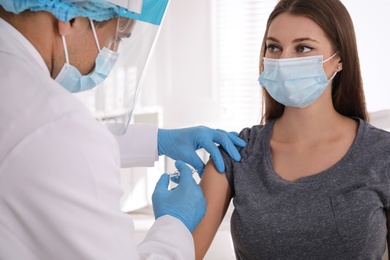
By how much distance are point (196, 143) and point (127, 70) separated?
22.8 inches

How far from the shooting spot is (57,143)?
1.01 metres

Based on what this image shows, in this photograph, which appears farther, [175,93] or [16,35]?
[175,93]

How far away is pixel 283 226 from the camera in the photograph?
1567 mm

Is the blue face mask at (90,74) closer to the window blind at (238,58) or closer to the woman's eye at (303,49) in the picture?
the woman's eye at (303,49)

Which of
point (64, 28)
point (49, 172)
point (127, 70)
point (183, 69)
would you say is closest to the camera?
point (49, 172)

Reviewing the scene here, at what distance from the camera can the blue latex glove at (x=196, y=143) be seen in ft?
5.76

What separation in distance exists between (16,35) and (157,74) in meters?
4.21

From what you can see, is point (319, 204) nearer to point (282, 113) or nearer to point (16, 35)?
point (282, 113)

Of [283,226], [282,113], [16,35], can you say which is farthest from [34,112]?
[282,113]

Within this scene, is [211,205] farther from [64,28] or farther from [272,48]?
[64,28]

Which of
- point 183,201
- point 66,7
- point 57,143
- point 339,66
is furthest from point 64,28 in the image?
point 339,66

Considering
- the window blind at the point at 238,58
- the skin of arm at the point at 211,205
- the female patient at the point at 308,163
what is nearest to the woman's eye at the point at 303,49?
the female patient at the point at 308,163

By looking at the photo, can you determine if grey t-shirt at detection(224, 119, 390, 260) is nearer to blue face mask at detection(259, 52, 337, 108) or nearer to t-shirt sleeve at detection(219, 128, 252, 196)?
t-shirt sleeve at detection(219, 128, 252, 196)

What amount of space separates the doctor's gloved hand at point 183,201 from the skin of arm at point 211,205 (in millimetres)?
84
